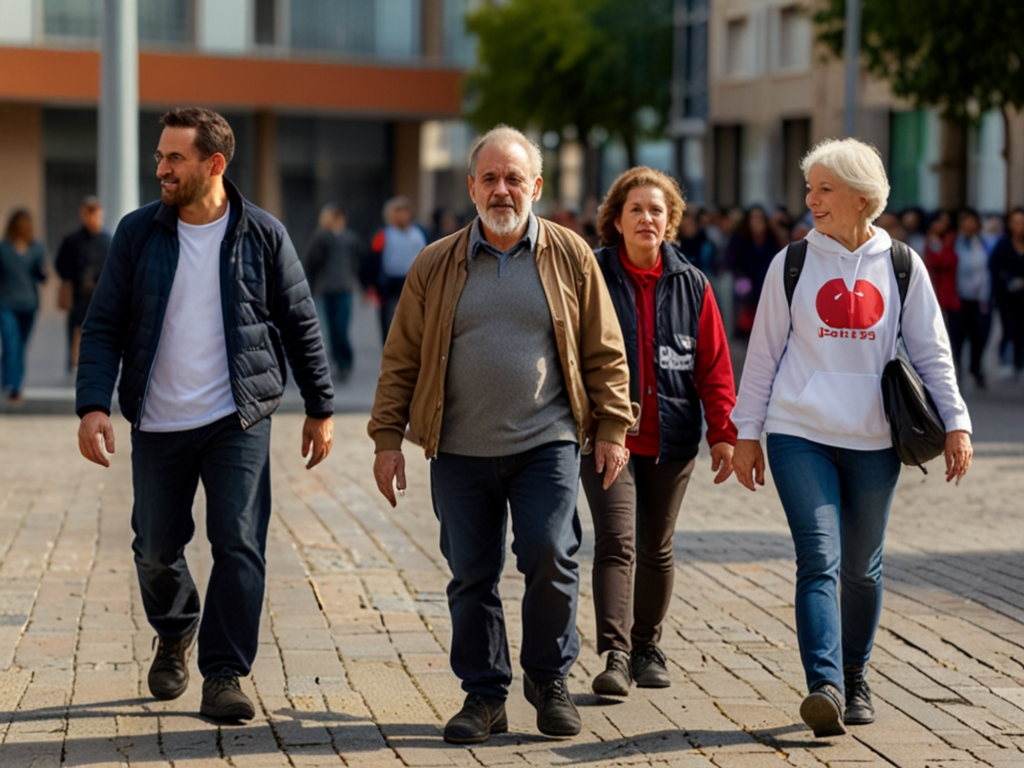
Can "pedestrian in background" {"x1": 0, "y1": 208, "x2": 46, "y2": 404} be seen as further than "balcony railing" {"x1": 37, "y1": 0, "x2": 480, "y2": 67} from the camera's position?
No

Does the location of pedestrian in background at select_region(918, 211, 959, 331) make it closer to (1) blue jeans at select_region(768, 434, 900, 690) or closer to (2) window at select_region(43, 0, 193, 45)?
(1) blue jeans at select_region(768, 434, 900, 690)

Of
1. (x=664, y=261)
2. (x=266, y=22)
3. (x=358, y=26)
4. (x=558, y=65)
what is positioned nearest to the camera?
(x=664, y=261)

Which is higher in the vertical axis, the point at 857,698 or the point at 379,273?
the point at 379,273

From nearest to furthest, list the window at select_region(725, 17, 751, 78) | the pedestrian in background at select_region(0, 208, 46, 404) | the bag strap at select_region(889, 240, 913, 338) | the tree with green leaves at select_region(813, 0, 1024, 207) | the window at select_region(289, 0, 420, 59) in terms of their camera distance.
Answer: the bag strap at select_region(889, 240, 913, 338) < the pedestrian in background at select_region(0, 208, 46, 404) < the tree with green leaves at select_region(813, 0, 1024, 207) < the window at select_region(289, 0, 420, 59) < the window at select_region(725, 17, 751, 78)

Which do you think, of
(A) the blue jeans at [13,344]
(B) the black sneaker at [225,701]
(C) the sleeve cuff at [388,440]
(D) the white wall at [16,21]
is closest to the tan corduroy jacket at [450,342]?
(C) the sleeve cuff at [388,440]

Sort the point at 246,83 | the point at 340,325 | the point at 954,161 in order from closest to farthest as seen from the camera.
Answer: the point at 340,325 < the point at 954,161 < the point at 246,83

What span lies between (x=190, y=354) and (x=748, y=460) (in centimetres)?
175

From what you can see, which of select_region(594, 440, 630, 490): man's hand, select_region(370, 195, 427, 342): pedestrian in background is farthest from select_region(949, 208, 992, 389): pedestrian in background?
select_region(594, 440, 630, 490): man's hand

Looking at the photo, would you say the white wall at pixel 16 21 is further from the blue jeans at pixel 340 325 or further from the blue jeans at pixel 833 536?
the blue jeans at pixel 833 536

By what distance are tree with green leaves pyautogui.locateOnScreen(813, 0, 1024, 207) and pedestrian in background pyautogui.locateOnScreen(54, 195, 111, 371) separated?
37.8 feet

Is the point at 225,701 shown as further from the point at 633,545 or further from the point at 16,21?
the point at 16,21

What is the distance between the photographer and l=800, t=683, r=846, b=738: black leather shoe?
528 centimetres

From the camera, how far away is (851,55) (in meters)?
27.0

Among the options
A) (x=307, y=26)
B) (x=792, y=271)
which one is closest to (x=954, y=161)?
(x=307, y=26)
